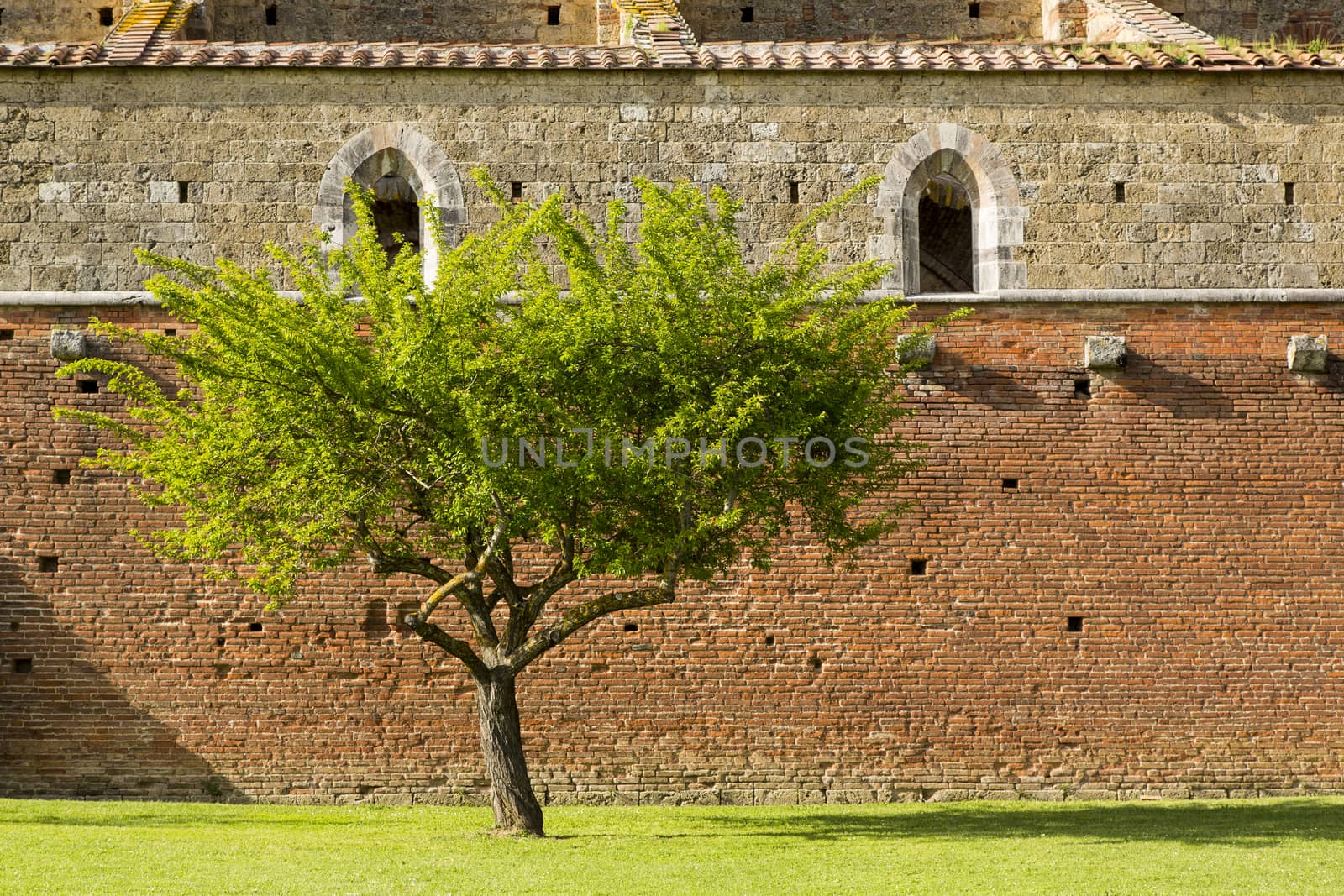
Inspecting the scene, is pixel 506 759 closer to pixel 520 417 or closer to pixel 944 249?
pixel 520 417

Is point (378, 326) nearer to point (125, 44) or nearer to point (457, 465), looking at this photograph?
point (457, 465)

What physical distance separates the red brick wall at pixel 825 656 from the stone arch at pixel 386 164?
1924 millimetres

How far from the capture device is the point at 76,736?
1320 cm

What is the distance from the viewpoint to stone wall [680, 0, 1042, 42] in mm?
17469

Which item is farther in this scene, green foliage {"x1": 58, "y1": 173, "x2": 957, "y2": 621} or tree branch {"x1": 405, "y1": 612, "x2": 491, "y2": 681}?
tree branch {"x1": 405, "y1": 612, "x2": 491, "y2": 681}

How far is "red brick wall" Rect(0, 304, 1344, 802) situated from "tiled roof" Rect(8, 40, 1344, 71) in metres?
2.43

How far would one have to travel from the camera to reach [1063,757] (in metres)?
13.4

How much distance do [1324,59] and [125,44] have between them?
11.1 metres

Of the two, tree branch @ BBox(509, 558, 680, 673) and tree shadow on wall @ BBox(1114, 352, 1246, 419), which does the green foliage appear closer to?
tree branch @ BBox(509, 558, 680, 673)

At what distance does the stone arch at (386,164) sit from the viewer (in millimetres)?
13805

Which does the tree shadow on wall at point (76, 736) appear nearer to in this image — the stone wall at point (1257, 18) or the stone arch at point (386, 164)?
the stone arch at point (386, 164)

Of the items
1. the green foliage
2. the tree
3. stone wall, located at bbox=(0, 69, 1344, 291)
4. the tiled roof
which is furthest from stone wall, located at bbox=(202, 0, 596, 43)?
the green foliage

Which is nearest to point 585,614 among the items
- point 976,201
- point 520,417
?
point 520,417

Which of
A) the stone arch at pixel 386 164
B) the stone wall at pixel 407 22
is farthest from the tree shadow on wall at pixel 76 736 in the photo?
the stone wall at pixel 407 22
